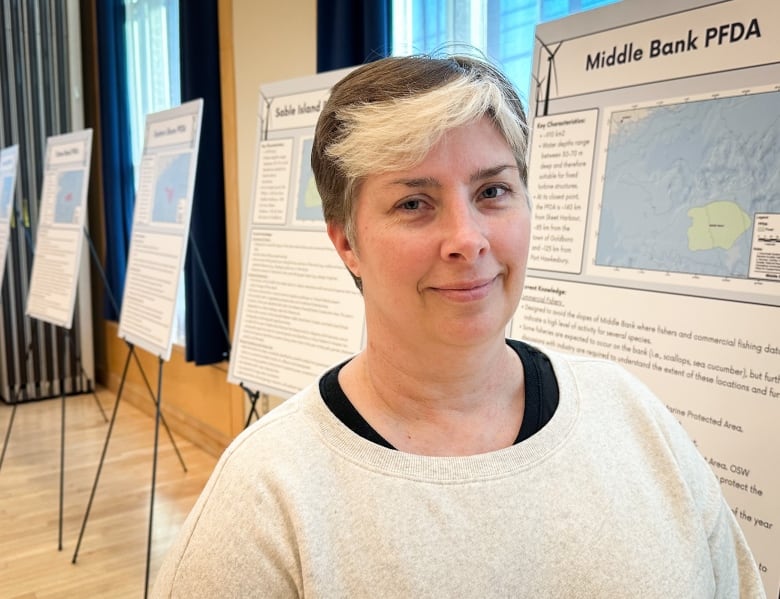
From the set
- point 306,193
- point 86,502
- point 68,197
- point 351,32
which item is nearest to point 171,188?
point 306,193

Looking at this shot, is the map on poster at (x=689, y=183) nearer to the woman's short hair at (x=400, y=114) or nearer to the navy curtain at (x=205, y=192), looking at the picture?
the woman's short hair at (x=400, y=114)

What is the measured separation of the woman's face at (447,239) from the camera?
86 centimetres

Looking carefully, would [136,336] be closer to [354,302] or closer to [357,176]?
[354,302]

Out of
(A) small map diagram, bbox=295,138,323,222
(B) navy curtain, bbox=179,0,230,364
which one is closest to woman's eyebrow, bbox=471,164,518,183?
(A) small map diagram, bbox=295,138,323,222

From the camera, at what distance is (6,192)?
171 inches

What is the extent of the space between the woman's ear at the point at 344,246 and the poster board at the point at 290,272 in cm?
104

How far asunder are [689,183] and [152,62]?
3.95 meters

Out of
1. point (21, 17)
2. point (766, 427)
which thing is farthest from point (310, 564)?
point (21, 17)

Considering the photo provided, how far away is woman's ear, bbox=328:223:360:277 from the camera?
3.16ft

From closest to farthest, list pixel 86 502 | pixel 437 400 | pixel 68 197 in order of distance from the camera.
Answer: pixel 437 400
pixel 86 502
pixel 68 197

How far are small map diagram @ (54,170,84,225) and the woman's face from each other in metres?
3.02

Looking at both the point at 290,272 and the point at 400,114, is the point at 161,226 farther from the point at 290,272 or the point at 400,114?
the point at 400,114

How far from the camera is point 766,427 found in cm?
122

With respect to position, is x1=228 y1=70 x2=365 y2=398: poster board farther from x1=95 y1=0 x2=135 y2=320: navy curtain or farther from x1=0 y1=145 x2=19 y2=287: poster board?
x1=95 y1=0 x2=135 y2=320: navy curtain
